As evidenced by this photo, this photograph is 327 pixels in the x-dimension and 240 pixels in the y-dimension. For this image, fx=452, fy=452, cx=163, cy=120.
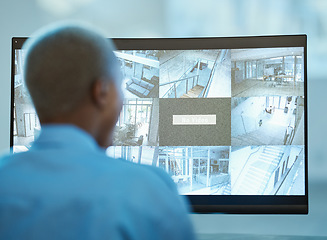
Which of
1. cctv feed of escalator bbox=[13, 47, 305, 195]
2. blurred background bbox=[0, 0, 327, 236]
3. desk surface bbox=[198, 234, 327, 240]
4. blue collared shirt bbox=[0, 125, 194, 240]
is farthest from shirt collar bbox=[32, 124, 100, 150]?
blurred background bbox=[0, 0, 327, 236]

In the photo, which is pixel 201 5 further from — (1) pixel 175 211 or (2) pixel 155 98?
(1) pixel 175 211

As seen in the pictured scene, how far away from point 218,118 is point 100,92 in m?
2.18

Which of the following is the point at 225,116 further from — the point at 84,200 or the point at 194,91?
the point at 84,200

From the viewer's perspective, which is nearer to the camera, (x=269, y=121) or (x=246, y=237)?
(x=269, y=121)

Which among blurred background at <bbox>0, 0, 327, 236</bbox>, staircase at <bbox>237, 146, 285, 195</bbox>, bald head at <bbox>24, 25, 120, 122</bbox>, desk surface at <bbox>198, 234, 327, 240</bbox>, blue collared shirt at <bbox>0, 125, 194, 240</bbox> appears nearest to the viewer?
blue collared shirt at <bbox>0, 125, 194, 240</bbox>

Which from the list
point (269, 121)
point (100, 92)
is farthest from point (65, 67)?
point (269, 121)

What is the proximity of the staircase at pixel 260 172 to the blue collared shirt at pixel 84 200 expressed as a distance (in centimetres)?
224

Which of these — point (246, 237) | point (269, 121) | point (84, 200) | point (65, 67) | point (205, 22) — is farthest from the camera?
point (205, 22)

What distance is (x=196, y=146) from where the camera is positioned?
2.86 meters

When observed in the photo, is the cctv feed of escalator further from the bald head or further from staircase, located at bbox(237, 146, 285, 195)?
the bald head

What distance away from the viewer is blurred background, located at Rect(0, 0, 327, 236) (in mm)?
3832

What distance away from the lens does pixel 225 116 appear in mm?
2867

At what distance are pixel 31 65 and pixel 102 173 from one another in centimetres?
25

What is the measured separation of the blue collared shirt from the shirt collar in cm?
2
